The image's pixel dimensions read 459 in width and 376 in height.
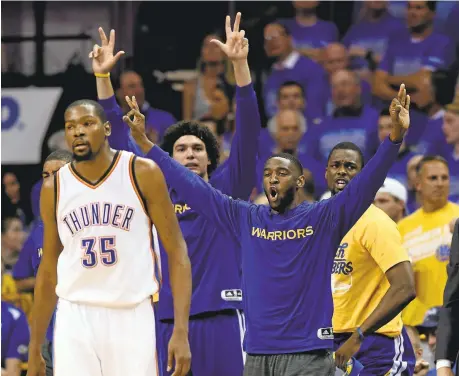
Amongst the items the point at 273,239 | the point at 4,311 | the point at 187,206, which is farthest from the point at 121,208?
the point at 4,311

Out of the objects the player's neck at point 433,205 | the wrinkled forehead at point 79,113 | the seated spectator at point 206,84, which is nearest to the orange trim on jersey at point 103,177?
the wrinkled forehead at point 79,113

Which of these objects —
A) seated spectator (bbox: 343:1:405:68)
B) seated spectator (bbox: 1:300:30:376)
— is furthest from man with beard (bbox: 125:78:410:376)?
seated spectator (bbox: 343:1:405:68)

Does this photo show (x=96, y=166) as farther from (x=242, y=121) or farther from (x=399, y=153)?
(x=399, y=153)

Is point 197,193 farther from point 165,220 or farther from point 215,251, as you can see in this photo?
point 165,220

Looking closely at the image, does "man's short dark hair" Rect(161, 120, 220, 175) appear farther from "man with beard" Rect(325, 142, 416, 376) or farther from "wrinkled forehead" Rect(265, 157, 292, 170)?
"wrinkled forehead" Rect(265, 157, 292, 170)

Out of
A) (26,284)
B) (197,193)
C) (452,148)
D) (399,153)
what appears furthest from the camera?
(399,153)

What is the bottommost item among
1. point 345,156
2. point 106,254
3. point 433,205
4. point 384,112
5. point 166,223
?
point 106,254

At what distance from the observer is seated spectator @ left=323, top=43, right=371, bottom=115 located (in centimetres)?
1200

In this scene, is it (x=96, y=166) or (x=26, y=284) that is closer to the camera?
(x=96, y=166)

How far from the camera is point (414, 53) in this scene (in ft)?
39.0

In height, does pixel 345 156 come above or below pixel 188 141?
below

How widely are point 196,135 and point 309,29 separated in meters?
5.42

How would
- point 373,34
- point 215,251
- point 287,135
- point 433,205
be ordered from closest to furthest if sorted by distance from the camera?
point 215,251, point 433,205, point 287,135, point 373,34

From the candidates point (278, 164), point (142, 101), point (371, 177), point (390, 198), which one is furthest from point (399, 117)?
point (142, 101)
